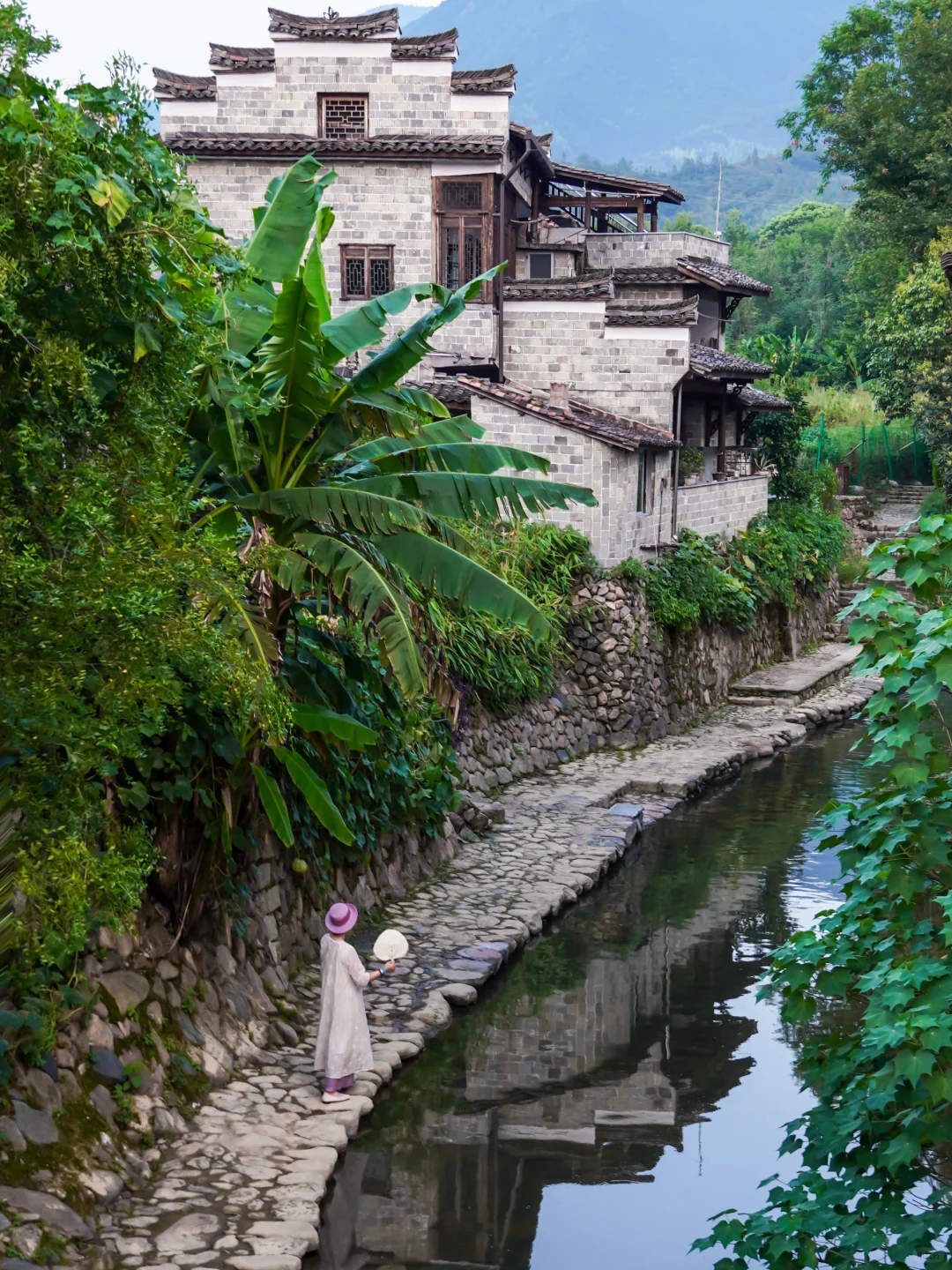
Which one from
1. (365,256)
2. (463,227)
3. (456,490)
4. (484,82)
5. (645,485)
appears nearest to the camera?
(456,490)

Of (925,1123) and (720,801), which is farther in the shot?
(720,801)

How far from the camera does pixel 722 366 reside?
3016cm

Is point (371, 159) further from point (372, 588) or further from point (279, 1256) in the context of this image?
point (279, 1256)

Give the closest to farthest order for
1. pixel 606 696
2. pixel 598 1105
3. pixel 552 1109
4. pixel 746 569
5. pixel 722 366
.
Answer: pixel 552 1109 < pixel 598 1105 < pixel 606 696 < pixel 746 569 < pixel 722 366

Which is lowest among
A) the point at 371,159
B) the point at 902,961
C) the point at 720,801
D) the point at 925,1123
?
the point at 720,801

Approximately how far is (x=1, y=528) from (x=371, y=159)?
22.7 m

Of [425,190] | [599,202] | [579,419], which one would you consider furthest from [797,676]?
[599,202]

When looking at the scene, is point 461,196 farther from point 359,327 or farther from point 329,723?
point 329,723

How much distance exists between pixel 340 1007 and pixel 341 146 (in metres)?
20.9

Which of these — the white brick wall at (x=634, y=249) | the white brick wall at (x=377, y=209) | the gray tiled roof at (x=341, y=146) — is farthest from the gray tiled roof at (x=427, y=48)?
the white brick wall at (x=634, y=249)

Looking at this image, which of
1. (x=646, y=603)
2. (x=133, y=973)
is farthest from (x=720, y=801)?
(x=133, y=973)

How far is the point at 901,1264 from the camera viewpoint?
20.0 feet

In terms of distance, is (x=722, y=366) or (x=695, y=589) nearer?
(x=695, y=589)

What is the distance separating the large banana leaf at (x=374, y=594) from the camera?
34.5ft
